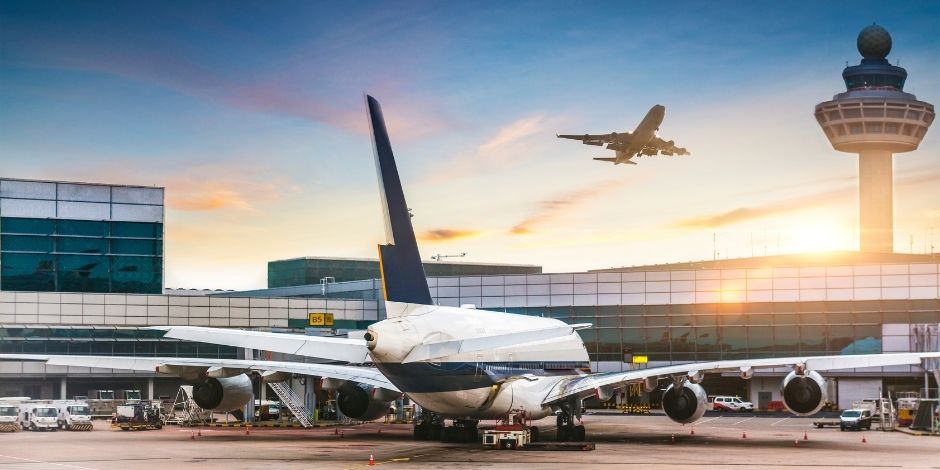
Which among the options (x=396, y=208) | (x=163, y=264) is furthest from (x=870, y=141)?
(x=396, y=208)

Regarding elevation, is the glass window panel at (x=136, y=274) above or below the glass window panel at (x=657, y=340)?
above

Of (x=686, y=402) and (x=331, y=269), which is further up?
(x=331, y=269)

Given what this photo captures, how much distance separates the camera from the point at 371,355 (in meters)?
36.9

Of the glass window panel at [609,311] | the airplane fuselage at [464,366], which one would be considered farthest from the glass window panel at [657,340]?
the airplane fuselage at [464,366]

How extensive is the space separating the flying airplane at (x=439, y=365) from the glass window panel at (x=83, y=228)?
45.7 m

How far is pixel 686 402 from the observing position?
1746 inches

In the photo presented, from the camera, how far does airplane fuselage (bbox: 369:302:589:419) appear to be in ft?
121

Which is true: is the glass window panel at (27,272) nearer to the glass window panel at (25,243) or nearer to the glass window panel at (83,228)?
the glass window panel at (25,243)

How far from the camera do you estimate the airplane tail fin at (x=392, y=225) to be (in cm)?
3794

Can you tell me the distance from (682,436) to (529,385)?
33.2 ft

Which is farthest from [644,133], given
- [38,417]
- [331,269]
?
[331,269]

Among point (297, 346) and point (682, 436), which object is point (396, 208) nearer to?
point (297, 346)

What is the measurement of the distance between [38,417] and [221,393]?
17389 millimetres

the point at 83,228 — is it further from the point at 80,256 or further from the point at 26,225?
the point at 26,225
